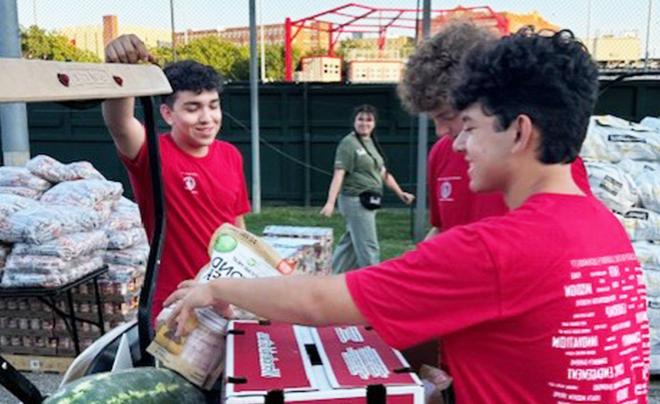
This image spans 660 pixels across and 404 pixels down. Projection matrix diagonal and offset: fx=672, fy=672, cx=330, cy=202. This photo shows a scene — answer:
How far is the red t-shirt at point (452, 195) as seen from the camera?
2238mm

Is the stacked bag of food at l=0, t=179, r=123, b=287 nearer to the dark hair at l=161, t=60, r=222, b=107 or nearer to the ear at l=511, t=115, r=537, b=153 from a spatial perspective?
the dark hair at l=161, t=60, r=222, b=107

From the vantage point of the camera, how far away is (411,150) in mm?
10758

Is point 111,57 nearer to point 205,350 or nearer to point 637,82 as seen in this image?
point 205,350

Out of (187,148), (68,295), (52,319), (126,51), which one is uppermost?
(126,51)

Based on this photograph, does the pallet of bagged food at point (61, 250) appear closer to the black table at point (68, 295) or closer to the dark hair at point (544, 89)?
the black table at point (68, 295)

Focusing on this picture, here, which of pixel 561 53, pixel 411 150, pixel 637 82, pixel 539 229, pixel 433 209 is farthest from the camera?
pixel 411 150

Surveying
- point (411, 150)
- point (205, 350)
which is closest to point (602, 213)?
point (205, 350)

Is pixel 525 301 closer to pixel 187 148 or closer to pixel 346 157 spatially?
pixel 187 148

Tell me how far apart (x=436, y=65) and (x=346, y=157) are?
4.39m

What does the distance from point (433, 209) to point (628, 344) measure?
4.60ft

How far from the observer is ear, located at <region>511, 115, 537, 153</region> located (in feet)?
4.41

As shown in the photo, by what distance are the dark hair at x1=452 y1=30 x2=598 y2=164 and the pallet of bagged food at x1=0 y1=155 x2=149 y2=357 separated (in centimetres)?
335

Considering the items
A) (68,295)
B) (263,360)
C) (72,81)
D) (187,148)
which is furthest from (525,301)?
(68,295)

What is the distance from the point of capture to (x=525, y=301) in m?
1.27
